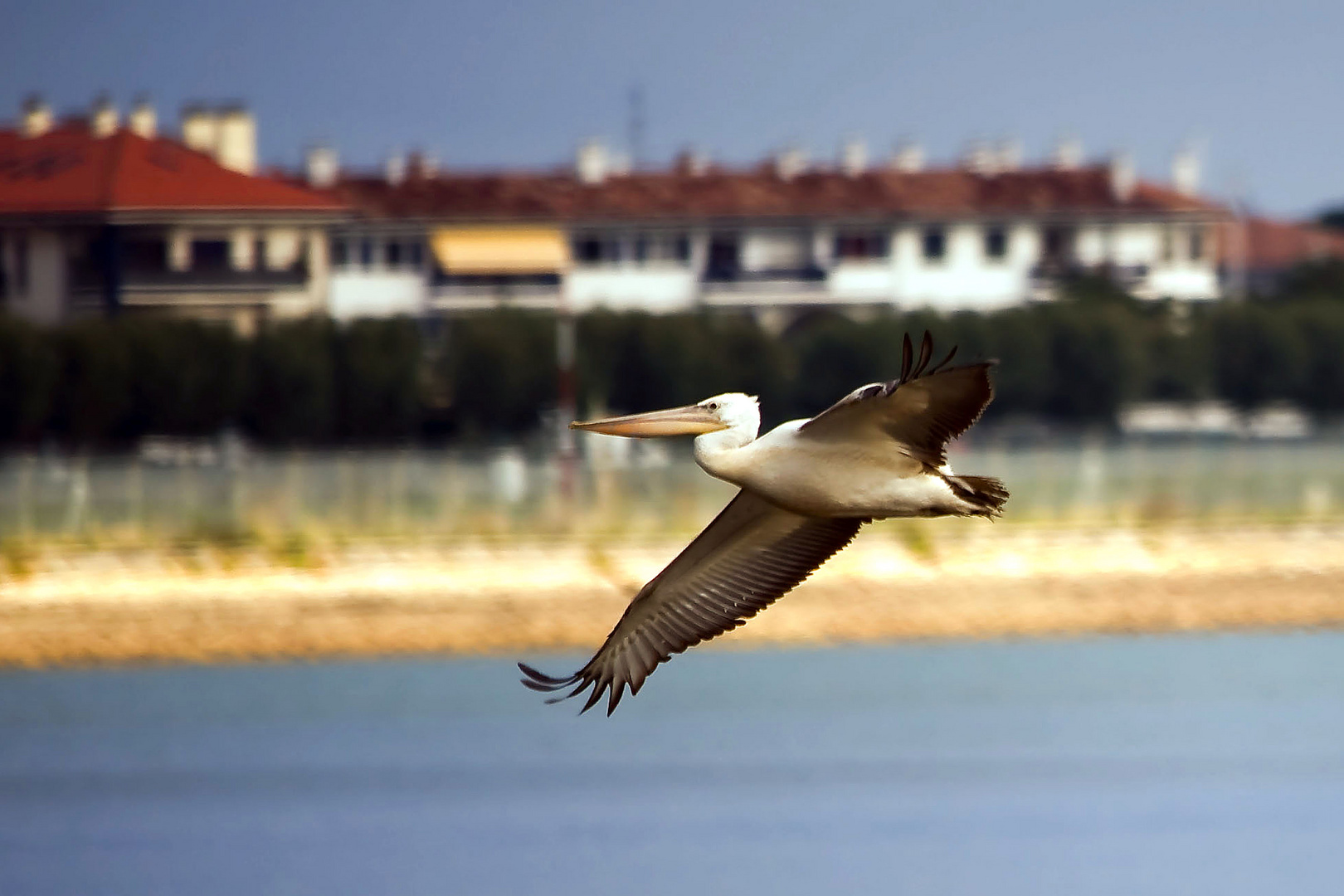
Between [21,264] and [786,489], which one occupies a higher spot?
[21,264]

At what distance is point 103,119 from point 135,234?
4.75 metres

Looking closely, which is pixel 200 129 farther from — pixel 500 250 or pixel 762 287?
pixel 762 287

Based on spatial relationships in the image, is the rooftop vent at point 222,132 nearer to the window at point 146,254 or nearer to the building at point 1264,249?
the window at point 146,254

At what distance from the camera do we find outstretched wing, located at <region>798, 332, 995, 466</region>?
22.3 feet

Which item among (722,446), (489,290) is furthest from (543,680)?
(489,290)

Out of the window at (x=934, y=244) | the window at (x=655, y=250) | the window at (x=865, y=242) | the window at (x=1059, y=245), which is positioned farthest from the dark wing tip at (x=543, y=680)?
the window at (x=1059, y=245)

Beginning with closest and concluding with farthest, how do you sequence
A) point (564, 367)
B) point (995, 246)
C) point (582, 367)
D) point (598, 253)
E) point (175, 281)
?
1. point (564, 367)
2. point (582, 367)
3. point (175, 281)
4. point (598, 253)
5. point (995, 246)

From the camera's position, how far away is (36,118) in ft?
159

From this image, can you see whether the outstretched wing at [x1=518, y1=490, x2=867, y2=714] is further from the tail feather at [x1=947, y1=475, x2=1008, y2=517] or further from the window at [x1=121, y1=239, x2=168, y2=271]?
the window at [x1=121, y1=239, x2=168, y2=271]

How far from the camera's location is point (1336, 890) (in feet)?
50.7

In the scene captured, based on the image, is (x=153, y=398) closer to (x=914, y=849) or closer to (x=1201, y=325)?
(x=1201, y=325)

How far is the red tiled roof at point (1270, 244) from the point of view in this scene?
63.7m

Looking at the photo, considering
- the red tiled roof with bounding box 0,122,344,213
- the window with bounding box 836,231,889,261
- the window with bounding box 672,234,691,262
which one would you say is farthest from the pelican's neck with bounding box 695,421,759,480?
the window with bounding box 836,231,889,261

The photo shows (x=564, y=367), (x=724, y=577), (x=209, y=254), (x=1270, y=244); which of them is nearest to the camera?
(x=724, y=577)
